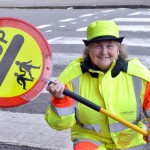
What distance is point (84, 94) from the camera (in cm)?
299

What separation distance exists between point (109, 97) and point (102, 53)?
0.27m

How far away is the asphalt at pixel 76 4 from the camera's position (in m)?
16.7

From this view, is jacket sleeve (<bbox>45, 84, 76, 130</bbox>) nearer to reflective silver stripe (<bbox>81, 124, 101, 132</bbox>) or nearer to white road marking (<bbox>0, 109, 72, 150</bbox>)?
reflective silver stripe (<bbox>81, 124, 101, 132</bbox>)

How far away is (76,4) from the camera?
57.8 feet

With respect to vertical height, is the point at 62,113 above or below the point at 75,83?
below

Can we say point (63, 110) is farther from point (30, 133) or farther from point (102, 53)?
point (30, 133)

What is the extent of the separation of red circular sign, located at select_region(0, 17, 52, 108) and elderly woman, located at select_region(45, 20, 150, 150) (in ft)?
0.76

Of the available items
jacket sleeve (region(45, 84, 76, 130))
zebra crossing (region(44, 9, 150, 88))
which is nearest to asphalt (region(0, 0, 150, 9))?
zebra crossing (region(44, 9, 150, 88))

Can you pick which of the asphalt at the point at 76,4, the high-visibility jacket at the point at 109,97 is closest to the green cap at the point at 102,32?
the high-visibility jacket at the point at 109,97

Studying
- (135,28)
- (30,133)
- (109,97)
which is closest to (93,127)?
(109,97)

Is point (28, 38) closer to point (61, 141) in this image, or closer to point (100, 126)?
point (100, 126)

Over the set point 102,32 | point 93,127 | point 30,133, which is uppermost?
point 102,32

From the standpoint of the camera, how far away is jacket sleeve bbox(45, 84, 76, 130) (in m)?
2.83

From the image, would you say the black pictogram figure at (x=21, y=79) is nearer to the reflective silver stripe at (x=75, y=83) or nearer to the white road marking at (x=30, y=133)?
the reflective silver stripe at (x=75, y=83)
